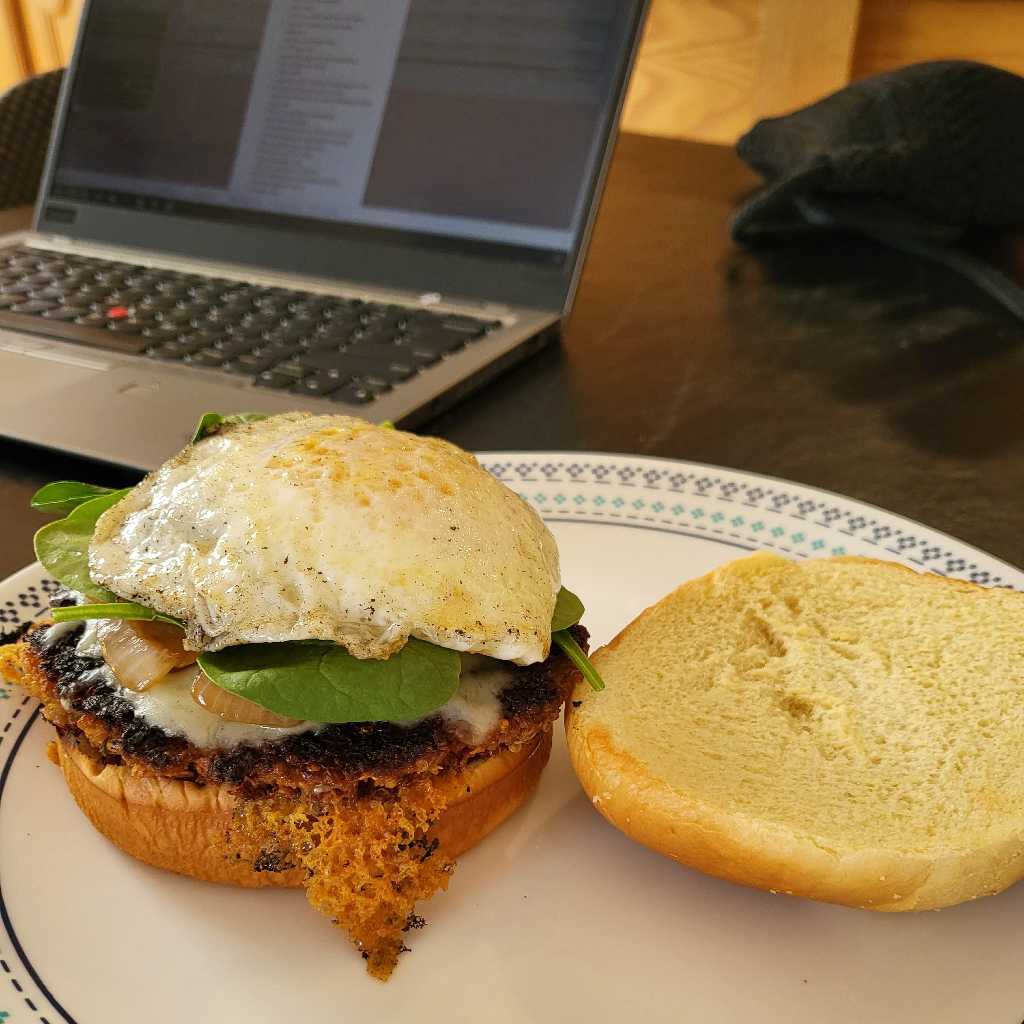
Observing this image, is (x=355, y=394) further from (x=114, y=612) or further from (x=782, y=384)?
(x=782, y=384)

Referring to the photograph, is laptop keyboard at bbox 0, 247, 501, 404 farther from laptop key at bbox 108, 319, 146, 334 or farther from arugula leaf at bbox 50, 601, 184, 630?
arugula leaf at bbox 50, 601, 184, 630

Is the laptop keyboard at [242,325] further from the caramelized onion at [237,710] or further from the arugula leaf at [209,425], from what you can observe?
the caramelized onion at [237,710]

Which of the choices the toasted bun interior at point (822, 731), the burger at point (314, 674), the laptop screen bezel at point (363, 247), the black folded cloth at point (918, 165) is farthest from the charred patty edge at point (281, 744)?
the black folded cloth at point (918, 165)

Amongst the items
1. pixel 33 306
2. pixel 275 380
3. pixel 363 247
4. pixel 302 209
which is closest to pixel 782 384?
pixel 363 247

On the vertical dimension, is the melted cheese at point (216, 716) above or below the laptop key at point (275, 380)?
above

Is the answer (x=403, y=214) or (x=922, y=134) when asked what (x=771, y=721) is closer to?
(x=403, y=214)

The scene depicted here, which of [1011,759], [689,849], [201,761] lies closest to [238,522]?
[201,761]
